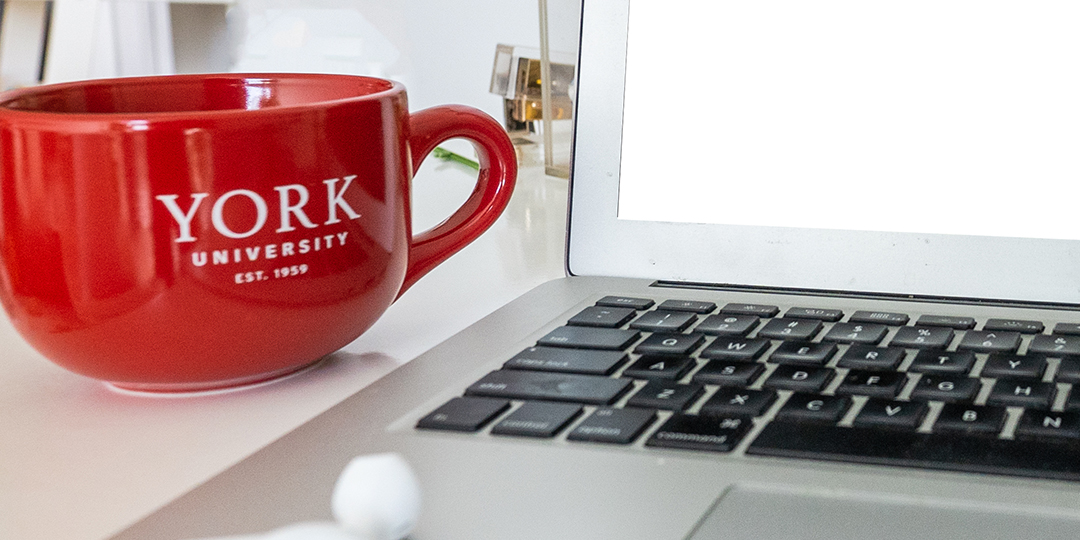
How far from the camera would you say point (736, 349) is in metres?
0.35

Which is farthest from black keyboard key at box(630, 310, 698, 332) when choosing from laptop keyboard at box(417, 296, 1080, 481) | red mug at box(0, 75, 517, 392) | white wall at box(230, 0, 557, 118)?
white wall at box(230, 0, 557, 118)

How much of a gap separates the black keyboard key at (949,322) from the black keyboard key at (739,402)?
0.10 m

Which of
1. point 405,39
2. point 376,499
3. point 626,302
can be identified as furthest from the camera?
point 405,39

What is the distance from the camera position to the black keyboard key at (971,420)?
0.91ft

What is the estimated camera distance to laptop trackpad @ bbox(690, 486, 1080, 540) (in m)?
0.23

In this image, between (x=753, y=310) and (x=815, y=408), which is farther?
(x=753, y=310)

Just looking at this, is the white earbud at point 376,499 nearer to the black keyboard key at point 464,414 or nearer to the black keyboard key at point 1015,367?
the black keyboard key at point 464,414

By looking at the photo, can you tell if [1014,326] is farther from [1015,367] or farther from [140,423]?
[140,423]

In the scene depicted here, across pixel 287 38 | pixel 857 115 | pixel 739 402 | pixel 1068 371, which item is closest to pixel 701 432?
pixel 739 402

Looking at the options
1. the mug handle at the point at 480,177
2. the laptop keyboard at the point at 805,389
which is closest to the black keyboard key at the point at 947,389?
the laptop keyboard at the point at 805,389

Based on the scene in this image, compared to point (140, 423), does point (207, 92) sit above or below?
above

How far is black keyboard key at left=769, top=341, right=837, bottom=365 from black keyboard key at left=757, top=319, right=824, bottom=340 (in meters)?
0.01

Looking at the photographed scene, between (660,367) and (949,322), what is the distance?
12cm

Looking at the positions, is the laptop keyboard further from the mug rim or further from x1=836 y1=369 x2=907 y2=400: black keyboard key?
the mug rim
